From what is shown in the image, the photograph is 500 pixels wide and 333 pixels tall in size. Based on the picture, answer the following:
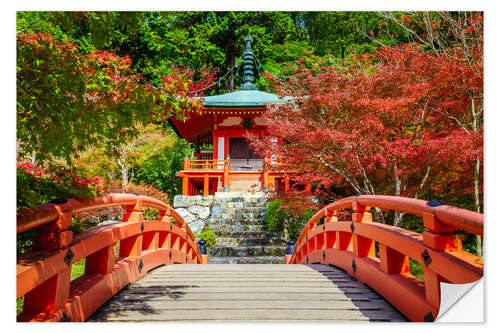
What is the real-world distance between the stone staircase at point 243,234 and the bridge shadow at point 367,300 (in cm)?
403

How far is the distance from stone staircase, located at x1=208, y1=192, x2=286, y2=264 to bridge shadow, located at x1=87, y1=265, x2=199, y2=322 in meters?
4.23

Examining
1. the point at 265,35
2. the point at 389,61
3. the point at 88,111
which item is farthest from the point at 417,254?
the point at 265,35

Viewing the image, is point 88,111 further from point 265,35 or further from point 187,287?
point 265,35

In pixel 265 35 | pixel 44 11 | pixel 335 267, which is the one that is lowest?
pixel 335 267

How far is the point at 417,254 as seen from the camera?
1.61 metres

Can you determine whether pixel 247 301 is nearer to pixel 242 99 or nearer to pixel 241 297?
pixel 241 297

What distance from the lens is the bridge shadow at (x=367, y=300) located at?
173cm

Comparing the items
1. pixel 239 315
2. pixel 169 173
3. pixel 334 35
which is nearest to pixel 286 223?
pixel 239 315

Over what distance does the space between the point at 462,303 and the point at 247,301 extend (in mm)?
1179

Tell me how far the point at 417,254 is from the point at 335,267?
1.49 metres

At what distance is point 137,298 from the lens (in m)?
1.92

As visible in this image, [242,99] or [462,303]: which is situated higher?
[242,99]

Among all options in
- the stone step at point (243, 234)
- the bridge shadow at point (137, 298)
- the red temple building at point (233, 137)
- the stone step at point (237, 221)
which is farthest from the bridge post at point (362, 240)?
the red temple building at point (233, 137)
